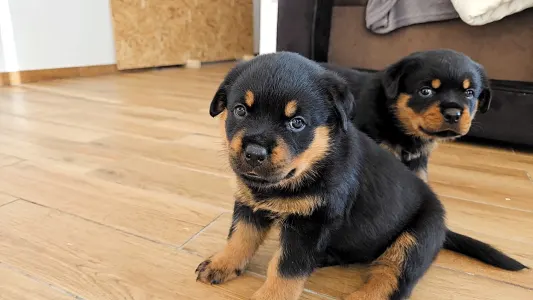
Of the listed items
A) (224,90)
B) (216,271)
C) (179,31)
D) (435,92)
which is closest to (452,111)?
(435,92)

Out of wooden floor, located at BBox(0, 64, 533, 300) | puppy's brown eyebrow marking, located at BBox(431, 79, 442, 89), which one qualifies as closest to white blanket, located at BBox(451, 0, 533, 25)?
wooden floor, located at BBox(0, 64, 533, 300)

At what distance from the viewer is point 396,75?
80.2 inches

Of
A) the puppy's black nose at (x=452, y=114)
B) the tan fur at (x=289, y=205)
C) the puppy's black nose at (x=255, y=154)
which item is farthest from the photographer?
the puppy's black nose at (x=452, y=114)

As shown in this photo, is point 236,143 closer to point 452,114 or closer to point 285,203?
point 285,203

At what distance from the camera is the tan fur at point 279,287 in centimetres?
114

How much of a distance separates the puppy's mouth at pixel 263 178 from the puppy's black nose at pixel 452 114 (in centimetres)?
112

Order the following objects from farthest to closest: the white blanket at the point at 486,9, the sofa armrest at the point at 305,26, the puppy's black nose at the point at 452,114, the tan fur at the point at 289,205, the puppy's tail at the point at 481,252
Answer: the sofa armrest at the point at 305,26, the white blanket at the point at 486,9, the puppy's black nose at the point at 452,114, the puppy's tail at the point at 481,252, the tan fur at the point at 289,205

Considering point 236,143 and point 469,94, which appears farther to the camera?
point 469,94

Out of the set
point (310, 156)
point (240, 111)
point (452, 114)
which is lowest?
point (452, 114)

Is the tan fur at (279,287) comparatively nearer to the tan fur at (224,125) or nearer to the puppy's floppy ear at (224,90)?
the tan fur at (224,125)

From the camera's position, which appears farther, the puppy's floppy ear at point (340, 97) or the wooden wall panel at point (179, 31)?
the wooden wall panel at point (179, 31)

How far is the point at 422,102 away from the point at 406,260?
3.33 feet

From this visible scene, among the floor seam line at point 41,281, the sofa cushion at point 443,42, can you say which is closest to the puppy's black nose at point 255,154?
the floor seam line at point 41,281

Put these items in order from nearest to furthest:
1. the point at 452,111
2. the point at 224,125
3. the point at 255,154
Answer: the point at 255,154 → the point at 224,125 → the point at 452,111
